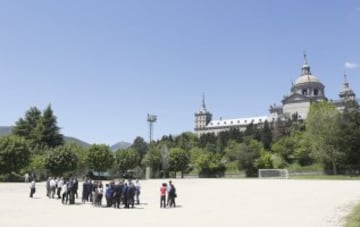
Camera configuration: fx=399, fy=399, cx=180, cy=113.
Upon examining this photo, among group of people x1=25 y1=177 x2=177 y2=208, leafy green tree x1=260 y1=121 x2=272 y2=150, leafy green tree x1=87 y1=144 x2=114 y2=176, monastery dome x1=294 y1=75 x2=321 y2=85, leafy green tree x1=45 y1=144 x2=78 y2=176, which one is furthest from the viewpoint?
monastery dome x1=294 y1=75 x2=321 y2=85

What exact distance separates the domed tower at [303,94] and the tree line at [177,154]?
65.4 meters

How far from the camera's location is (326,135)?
247 feet

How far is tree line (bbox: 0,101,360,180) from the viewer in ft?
218

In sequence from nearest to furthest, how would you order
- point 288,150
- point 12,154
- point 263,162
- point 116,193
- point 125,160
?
point 116,193 → point 12,154 → point 125,160 → point 263,162 → point 288,150

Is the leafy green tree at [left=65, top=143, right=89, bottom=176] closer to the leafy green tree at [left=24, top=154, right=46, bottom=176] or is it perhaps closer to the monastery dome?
the leafy green tree at [left=24, top=154, right=46, bottom=176]

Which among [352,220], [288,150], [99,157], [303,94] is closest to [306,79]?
[303,94]

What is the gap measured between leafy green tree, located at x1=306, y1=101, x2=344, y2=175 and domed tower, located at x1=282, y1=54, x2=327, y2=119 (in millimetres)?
85386

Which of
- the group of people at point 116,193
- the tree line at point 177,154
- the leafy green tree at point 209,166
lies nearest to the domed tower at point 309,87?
the tree line at point 177,154

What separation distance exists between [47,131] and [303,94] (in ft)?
396

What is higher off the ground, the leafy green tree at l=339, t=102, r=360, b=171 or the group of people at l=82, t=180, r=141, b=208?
the leafy green tree at l=339, t=102, r=360, b=171

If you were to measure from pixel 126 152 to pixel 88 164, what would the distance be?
11.9 meters

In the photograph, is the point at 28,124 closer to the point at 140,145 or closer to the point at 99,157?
the point at 99,157

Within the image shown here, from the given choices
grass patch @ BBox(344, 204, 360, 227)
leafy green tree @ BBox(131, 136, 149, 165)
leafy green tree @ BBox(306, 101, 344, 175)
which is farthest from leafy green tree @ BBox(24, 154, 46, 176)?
leafy green tree @ BBox(131, 136, 149, 165)

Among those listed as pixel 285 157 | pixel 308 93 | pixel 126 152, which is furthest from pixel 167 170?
pixel 308 93
